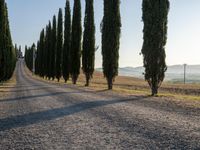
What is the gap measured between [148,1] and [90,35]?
22176mm

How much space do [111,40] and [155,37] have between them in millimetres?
10705

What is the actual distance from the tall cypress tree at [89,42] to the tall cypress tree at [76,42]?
443 centimetres

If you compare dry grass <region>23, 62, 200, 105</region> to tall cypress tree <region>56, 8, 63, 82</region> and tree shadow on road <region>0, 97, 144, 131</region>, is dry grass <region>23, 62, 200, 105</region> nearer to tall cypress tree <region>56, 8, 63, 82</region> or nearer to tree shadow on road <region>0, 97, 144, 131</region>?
tree shadow on road <region>0, 97, 144, 131</region>

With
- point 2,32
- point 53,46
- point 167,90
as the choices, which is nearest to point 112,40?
point 167,90

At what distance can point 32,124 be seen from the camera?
38.6 feet

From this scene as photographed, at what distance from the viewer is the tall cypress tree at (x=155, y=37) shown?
24.1 meters

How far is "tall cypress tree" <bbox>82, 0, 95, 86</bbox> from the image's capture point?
45.6 metres

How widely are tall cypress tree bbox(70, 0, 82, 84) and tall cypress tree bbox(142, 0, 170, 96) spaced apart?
88.0 feet

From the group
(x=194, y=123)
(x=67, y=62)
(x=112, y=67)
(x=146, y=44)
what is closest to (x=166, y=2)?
(x=146, y=44)

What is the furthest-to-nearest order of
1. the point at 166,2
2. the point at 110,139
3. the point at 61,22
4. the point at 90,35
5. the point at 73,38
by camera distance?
the point at 61,22 → the point at 73,38 → the point at 90,35 → the point at 166,2 → the point at 110,139

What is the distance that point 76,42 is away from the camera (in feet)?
169

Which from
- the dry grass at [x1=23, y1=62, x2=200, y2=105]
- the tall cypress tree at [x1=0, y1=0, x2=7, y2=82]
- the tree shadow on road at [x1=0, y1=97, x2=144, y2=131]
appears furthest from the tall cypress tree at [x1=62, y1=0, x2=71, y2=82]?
the tree shadow on road at [x1=0, y1=97, x2=144, y2=131]

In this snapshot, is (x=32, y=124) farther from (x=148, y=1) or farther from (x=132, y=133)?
(x=148, y=1)

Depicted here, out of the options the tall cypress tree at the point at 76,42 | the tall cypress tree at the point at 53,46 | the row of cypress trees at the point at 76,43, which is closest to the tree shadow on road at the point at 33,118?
the row of cypress trees at the point at 76,43
